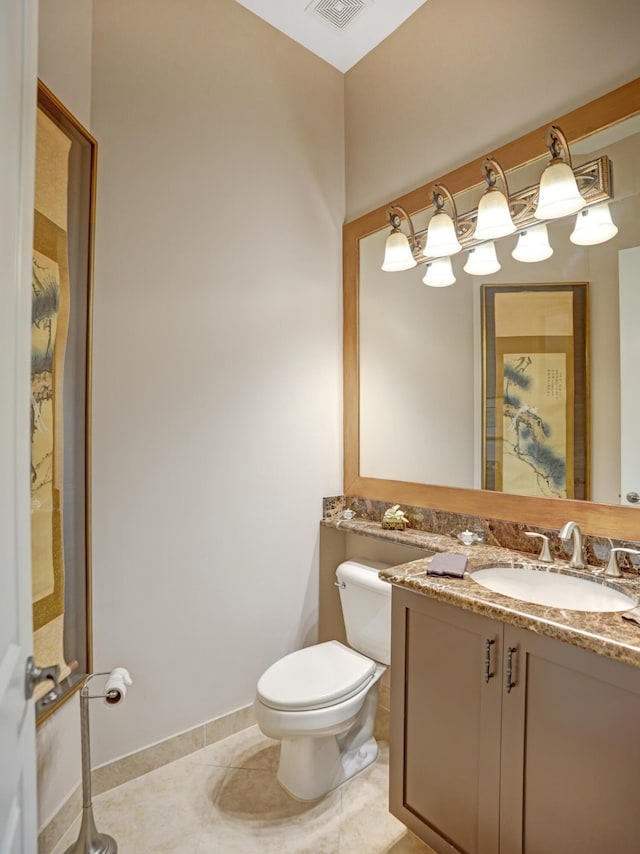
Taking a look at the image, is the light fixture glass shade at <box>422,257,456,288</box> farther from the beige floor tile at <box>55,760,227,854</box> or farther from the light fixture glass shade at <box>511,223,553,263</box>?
the beige floor tile at <box>55,760,227,854</box>

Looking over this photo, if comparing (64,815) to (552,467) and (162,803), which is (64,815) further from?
(552,467)

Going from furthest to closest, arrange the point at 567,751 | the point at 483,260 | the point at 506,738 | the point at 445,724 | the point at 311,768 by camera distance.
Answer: the point at 483,260 → the point at 311,768 → the point at 445,724 → the point at 506,738 → the point at 567,751

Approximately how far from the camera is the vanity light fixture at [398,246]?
6.56ft

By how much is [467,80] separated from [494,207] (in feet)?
2.18

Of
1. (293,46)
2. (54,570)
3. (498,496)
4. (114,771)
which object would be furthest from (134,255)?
(114,771)

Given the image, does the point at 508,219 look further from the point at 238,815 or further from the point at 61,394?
the point at 238,815

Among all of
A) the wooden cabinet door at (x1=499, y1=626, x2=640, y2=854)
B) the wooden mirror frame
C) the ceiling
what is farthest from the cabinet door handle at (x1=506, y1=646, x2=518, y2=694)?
the ceiling

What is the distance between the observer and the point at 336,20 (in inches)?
82.9

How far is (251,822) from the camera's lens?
153cm

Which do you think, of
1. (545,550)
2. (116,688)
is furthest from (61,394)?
(545,550)

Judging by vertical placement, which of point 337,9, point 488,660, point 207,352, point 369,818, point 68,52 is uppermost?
point 337,9

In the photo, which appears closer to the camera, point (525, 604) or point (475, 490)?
point (525, 604)

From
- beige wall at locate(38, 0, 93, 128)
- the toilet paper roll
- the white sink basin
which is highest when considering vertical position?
beige wall at locate(38, 0, 93, 128)

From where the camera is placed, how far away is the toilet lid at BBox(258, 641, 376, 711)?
152cm
